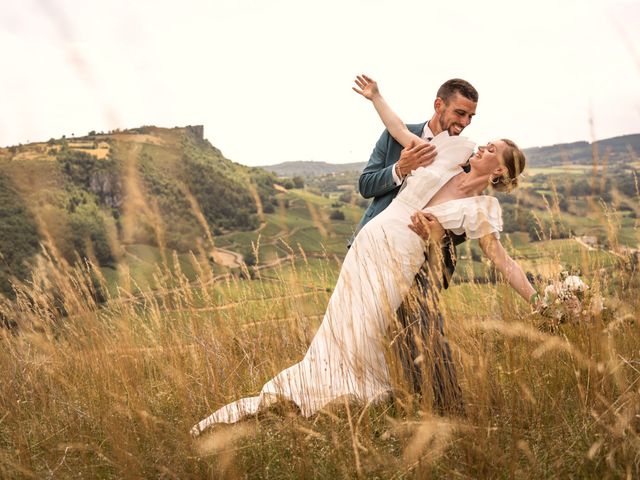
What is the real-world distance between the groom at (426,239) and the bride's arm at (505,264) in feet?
0.61

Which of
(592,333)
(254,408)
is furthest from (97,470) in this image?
(592,333)

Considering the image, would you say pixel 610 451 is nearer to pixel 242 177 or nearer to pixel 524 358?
pixel 524 358

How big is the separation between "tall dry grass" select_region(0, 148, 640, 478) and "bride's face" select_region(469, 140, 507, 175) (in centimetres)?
66

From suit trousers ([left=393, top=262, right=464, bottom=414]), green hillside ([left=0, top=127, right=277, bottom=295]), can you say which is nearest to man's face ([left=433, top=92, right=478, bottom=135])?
suit trousers ([left=393, top=262, right=464, bottom=414])

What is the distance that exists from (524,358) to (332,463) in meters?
1.34

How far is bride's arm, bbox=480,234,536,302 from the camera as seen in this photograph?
3164mm

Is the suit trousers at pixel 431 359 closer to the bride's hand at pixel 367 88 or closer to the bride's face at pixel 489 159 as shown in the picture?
the bride's face at pixel 489 159

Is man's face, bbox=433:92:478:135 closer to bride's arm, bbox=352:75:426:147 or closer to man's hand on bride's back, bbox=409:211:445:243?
bride's arm, bbox=352:75:426:147

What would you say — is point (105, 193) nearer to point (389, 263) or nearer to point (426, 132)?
point (426, 132)

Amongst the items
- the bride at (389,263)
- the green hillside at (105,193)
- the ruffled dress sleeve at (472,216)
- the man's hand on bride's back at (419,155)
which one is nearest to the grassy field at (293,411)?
the bride at (389,263)

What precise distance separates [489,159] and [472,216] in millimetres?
337

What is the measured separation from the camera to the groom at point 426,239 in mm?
2811

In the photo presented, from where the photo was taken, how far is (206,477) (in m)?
2.55

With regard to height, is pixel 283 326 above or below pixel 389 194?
below
